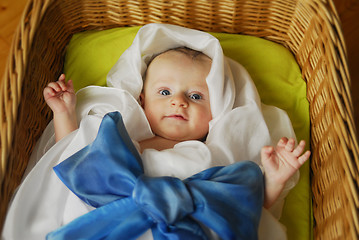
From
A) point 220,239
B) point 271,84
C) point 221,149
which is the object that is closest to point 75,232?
point 220,239

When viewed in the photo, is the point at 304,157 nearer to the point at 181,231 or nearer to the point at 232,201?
the point at 232,201

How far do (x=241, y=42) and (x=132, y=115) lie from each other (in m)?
0.51

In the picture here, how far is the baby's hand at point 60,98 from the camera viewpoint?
1198 mm

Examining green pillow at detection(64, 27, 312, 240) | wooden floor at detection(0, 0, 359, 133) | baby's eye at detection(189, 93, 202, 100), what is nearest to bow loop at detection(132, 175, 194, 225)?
baby's eye at detection(189, 93, 202, 100)

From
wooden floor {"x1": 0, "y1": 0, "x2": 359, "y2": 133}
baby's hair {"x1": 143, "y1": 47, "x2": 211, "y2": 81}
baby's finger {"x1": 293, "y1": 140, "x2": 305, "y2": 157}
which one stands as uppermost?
baby's hair {"x1": 143, "y1": 47, "x2": 211, "y2": 81}

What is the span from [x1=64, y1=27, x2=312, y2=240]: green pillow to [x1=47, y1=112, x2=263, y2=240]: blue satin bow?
415 mm

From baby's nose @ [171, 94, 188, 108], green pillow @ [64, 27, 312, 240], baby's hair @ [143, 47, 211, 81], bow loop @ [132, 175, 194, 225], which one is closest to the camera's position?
bow loop @ [132, 175, 194, 225]

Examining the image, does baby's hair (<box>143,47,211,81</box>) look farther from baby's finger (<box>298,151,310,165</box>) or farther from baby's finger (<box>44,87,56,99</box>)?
baby's finger (<box>298,151,310,165</box>)

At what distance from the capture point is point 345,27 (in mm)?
1904

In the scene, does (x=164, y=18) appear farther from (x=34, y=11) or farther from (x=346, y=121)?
(x=346, y=121)

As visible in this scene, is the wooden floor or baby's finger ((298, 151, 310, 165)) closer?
baby's finger ((298, 151, 310, 165))

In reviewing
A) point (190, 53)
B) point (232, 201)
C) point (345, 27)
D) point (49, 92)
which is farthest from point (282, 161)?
point (345, 27)

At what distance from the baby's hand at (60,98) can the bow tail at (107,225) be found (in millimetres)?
375

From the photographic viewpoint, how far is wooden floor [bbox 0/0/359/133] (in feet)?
5.84
